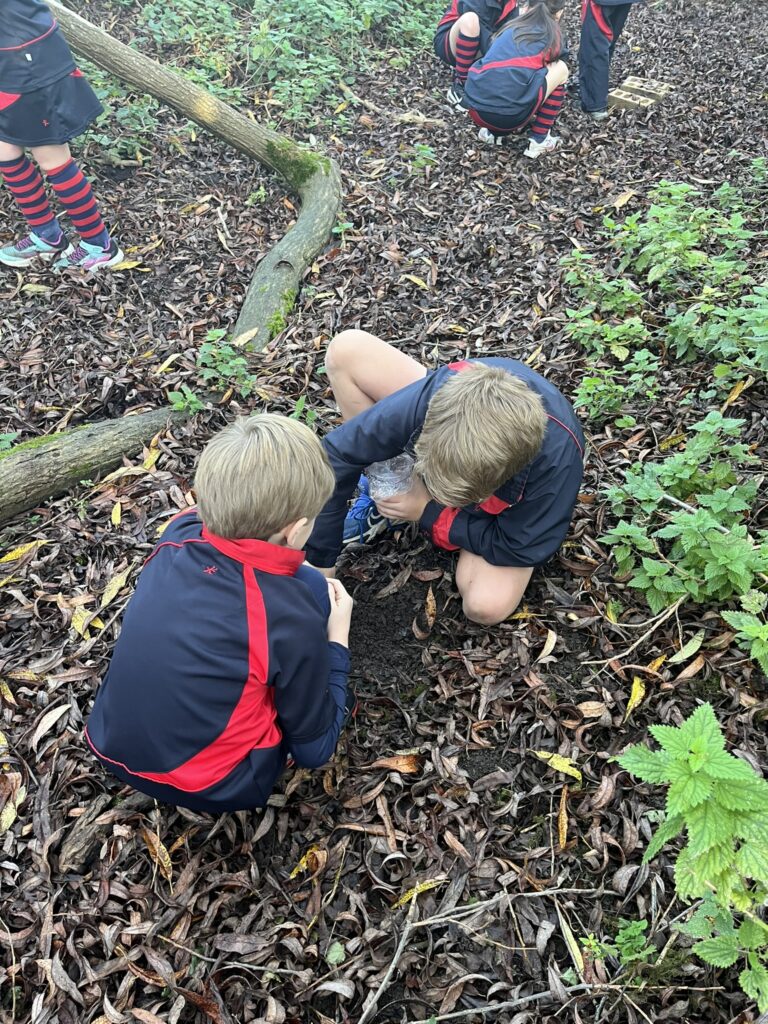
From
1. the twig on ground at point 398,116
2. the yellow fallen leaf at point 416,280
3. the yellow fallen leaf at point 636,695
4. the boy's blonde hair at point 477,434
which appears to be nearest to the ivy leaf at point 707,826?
the yellow fallen leaf at point 636,695

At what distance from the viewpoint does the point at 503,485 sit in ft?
8.60

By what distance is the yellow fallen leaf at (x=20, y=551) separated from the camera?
314 cm

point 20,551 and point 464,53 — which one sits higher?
point 464,53

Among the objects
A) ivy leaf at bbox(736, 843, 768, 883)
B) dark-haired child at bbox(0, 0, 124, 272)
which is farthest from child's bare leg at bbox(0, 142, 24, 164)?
ivy leaf at bbox(736, 843, 768, 883)

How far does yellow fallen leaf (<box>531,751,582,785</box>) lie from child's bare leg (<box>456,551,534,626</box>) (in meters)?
0.57

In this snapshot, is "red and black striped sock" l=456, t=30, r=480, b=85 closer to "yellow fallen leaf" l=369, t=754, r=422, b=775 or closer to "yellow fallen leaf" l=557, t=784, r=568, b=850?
"yellow fallen leaf" l=369, t=754, r=422, b=775

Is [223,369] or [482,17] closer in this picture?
[223,369]

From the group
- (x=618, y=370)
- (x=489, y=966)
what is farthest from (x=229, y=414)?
(x=489, y=966)

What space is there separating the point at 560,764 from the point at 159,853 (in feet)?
4.57

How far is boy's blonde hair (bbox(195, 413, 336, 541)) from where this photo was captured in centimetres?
192

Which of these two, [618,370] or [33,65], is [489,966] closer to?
[618,370]

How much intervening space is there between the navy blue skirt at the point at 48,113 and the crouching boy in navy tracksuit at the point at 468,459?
2.86 meters

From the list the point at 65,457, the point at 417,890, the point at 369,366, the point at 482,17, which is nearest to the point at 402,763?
the point at 417,890

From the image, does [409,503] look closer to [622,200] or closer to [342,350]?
[342,350]
